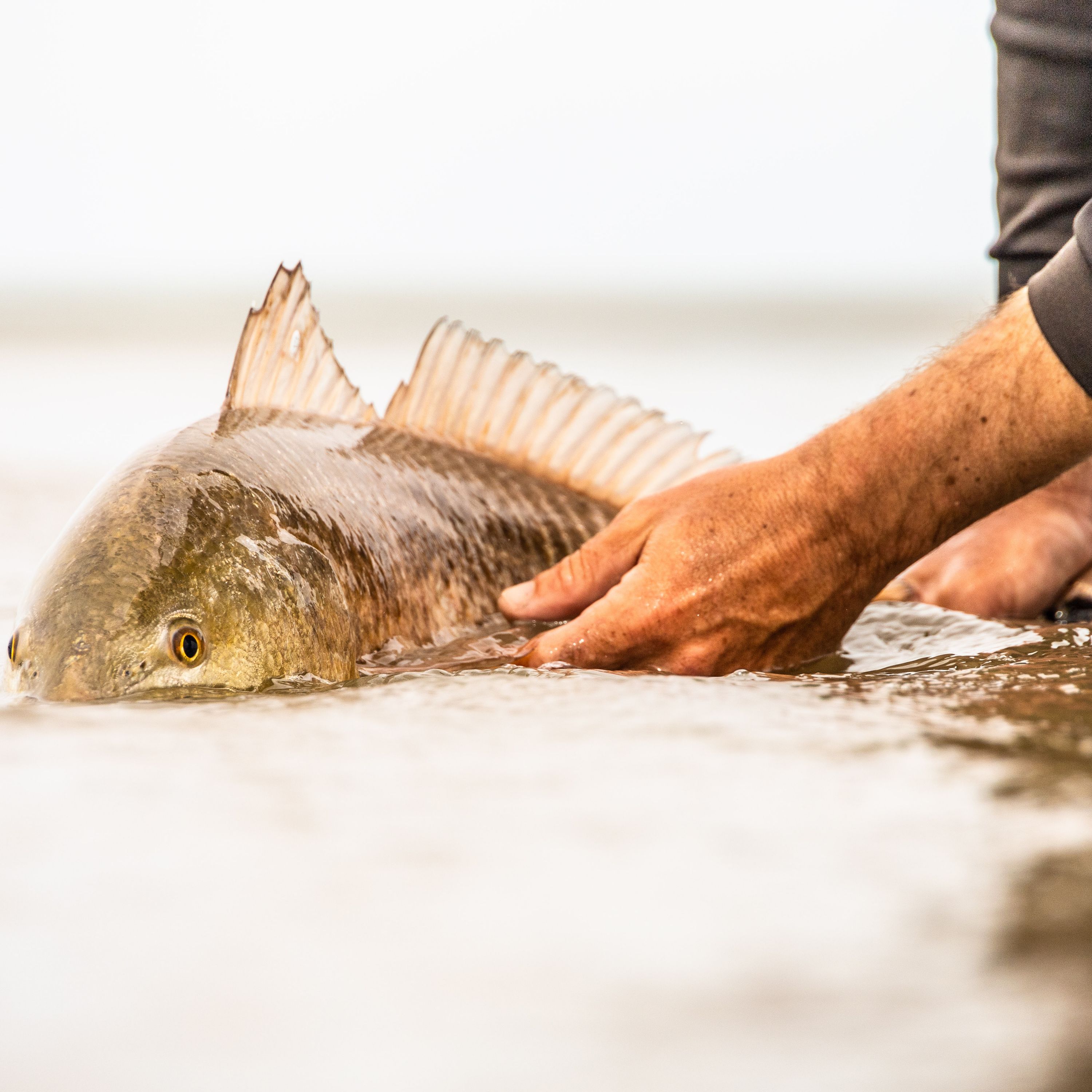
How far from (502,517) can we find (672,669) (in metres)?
0.64

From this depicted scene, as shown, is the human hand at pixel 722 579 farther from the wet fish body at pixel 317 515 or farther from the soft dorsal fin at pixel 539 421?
the soft dorsal fin at pixel 539 421

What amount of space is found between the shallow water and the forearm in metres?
0.50

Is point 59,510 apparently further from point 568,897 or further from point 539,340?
point 539,340

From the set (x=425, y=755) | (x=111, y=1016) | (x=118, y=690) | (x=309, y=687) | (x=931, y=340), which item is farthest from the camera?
(x=931, y=340)

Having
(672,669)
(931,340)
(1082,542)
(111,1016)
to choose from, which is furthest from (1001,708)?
(931,340)

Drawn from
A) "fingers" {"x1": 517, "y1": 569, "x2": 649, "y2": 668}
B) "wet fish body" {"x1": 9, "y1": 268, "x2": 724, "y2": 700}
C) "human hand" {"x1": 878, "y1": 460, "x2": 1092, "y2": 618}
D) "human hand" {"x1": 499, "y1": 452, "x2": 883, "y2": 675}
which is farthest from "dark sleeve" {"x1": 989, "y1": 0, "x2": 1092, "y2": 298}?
"fingers" {"x1": 517, "y1": 569, "x2": 649, "y2": 668}

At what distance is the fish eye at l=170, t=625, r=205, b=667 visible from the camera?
1.86 m

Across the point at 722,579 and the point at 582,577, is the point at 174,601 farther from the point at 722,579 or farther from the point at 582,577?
the point at 722,579

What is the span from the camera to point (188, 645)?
6.13ft

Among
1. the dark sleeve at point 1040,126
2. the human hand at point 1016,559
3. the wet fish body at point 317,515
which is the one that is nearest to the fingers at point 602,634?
the wet fish body at point 317,515

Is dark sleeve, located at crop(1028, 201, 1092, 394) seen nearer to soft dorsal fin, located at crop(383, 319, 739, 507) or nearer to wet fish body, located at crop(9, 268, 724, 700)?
soft dorsal fin, located at crop(383, 319, 739, 507)

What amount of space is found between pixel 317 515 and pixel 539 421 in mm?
864

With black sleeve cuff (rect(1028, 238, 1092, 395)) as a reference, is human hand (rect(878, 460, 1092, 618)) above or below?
below

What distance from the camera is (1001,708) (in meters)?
1.70
